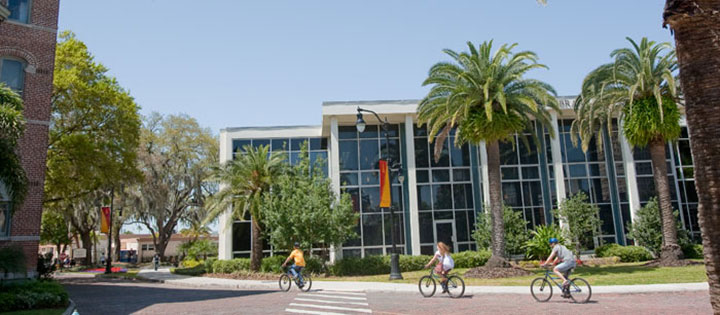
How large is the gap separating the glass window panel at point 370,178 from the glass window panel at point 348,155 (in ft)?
2.53

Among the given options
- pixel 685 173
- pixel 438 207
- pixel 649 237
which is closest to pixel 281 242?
pixel 438 207

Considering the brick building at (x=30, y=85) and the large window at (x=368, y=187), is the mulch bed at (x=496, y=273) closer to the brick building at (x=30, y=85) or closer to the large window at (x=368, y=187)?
the large window at (x=368, y=187)

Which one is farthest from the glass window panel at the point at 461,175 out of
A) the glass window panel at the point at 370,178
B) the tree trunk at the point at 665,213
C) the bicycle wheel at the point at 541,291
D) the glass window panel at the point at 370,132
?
the bicycle wheel at the point at 541,291

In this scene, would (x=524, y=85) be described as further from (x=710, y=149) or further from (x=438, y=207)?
(x=710, y=149)

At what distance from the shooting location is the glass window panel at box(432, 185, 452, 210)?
30719 mm

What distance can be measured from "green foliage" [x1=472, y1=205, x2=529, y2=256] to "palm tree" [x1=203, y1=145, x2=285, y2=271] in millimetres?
11687

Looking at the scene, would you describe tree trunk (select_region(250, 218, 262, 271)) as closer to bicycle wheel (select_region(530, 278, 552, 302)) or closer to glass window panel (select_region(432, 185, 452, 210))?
glass window panel (select_region(432, 185, 452, 210))

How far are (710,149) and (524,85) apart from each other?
Result: 58.1 ft

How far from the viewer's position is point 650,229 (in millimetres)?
26953

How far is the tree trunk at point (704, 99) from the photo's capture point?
5.21 m

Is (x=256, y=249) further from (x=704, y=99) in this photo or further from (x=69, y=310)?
(x=704, y=99)

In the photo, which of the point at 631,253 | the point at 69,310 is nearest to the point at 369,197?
the point at 631,253

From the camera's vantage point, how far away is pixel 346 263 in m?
25.0

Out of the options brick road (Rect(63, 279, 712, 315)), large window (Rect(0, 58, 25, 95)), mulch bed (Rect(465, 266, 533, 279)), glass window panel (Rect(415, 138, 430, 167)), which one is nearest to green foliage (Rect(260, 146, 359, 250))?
mulch bed (Rect(465, 266, 533, 279))
